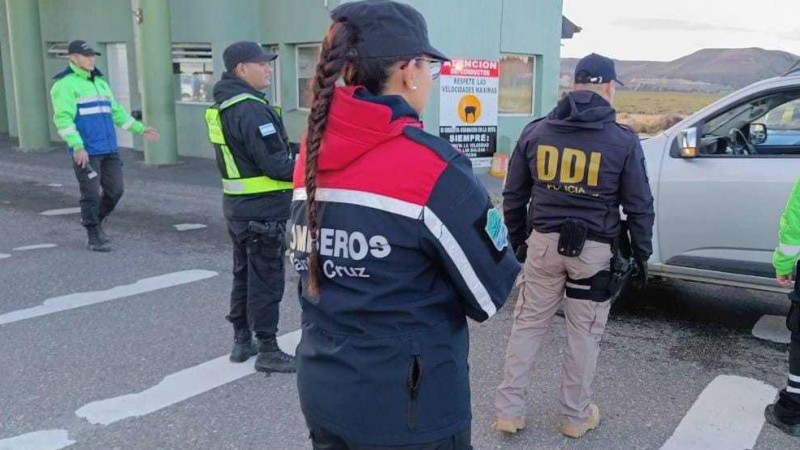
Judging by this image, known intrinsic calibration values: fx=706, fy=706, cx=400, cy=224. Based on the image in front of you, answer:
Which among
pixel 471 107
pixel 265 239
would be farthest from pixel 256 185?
pixel 471 107

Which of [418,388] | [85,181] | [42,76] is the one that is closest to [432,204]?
[418,388]

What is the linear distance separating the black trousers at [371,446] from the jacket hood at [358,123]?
70cm

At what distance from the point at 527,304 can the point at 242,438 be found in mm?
1603

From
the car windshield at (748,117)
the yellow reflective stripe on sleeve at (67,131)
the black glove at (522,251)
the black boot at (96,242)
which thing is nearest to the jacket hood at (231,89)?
the black glove at (522,251)

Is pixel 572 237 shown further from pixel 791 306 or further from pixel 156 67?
pixel 156 67

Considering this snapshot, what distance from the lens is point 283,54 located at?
13352mm

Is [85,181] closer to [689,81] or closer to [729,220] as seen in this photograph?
[729,220]

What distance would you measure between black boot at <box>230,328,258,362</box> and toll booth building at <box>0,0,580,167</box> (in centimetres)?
828

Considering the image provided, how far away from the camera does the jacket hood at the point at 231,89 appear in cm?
411

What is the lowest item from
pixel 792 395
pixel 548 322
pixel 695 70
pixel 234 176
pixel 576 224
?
pixel 792 395

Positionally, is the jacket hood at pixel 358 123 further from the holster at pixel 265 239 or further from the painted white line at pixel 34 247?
the painted white line at pixel 34 247

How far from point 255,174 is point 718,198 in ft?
10.5

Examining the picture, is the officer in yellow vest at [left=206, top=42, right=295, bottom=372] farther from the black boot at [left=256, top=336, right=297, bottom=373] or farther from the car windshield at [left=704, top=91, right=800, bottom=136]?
the car windshield at [left=704, top=91, right=800, bottom=136]

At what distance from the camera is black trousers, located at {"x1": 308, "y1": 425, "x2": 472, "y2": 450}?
177 centimetres
